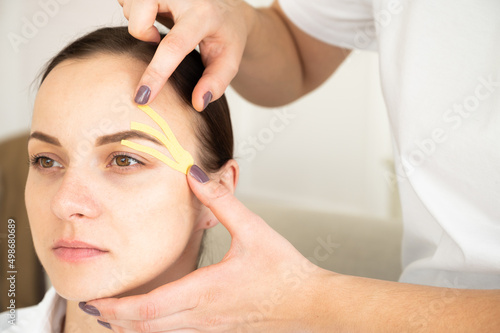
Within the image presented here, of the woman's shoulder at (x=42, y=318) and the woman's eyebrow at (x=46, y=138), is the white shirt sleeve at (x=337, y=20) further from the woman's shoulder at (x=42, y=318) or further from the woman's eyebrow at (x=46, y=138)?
the woman's shoulder at (x=42, y=318)

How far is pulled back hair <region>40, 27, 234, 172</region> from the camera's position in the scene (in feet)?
3.43

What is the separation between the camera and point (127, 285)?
959mm

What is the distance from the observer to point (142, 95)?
2.96ft

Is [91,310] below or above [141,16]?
below

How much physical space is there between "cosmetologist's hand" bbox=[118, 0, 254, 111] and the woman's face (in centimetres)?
9

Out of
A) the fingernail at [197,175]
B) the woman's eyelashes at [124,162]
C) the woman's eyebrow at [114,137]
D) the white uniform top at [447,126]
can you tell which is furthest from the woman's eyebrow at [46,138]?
the white uniform top at [447,126]

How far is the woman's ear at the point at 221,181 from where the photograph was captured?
1104 millimetres

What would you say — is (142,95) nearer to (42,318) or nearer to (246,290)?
(246,290)

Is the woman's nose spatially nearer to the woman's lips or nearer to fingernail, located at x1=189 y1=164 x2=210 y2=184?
the woman's lips

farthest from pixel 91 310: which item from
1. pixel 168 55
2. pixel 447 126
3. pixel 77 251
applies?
pixel 447 126

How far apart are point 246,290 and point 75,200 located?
366 mm

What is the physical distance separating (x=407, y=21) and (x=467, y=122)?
27cm

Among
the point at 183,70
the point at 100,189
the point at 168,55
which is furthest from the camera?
the point at 183,70

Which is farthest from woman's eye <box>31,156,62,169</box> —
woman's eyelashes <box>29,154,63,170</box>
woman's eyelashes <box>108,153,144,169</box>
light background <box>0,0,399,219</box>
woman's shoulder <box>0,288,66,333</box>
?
light background <box>0,0,399,219</box>
